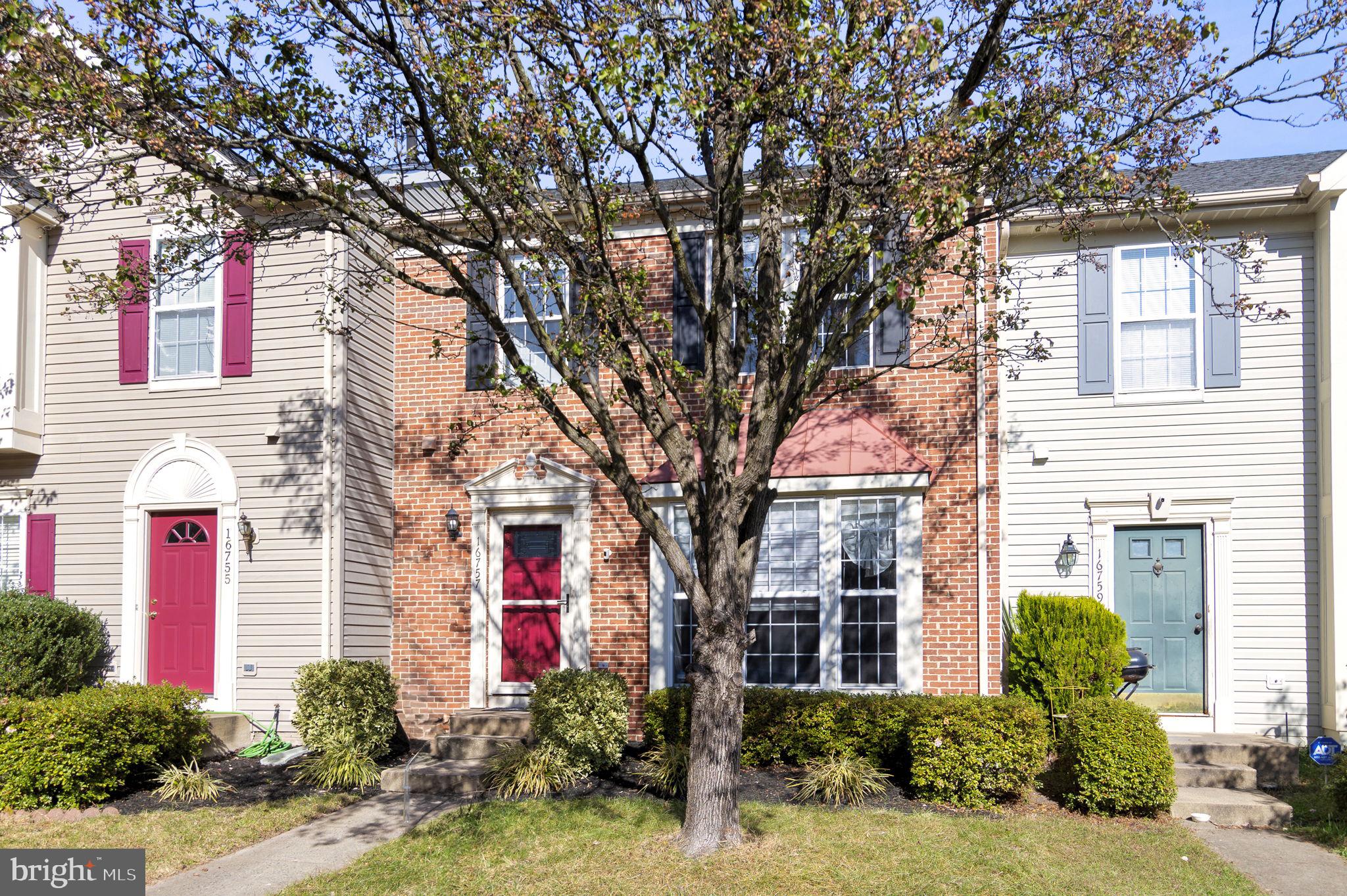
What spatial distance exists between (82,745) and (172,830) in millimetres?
1347

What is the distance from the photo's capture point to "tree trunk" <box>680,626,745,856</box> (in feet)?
24.0

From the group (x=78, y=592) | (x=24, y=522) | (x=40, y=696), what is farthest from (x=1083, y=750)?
(x=24, y=522)

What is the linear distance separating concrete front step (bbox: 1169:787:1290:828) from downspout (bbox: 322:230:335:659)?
7.97 metres

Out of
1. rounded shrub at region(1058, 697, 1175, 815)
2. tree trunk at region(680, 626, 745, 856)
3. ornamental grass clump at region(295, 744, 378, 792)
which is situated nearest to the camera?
tree trunk at region(680, 626, 745, 856)

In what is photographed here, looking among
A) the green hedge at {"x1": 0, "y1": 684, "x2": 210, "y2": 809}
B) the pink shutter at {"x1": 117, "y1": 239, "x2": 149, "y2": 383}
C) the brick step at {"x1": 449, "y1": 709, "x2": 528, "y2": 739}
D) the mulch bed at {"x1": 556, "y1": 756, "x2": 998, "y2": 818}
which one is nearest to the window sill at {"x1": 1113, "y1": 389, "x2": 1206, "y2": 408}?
the mulch bed at {"x1": 556, "y1": 756, "x2": 998, "y2": 818}

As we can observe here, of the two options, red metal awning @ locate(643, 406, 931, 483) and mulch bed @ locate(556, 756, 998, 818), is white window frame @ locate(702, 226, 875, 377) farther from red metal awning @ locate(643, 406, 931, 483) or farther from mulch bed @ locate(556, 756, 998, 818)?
mulch bed @ locate(556, 756, 998, 818)

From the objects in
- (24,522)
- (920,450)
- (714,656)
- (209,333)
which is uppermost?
(209,333)

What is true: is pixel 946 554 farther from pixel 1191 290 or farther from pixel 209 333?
pixel 209 333

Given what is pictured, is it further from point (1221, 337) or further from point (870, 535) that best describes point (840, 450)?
point (1221, 337)

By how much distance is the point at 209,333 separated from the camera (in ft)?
38.8

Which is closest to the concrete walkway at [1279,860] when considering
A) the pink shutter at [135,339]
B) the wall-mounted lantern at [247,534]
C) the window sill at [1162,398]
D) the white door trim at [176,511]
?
the window sill at [1162,398]

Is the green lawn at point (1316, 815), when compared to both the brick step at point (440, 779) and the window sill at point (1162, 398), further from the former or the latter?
the brick step at point (440, 779)

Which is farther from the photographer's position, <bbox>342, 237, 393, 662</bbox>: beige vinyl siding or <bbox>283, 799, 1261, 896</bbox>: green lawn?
<bbox>342, 237, 393, 662</bbox>: beige vinyl siding

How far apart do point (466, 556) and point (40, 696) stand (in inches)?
168
